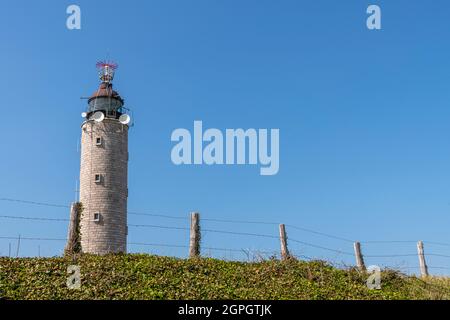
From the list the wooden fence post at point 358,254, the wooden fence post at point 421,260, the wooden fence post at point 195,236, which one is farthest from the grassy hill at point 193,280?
the wooden fence post at point 421,260

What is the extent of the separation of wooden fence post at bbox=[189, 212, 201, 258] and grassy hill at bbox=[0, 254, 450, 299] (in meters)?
2.82

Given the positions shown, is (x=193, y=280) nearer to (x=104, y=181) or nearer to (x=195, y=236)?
(x=195, y=236)

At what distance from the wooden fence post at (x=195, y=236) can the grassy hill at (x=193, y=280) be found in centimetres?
282

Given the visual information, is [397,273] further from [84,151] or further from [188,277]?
[84,151]

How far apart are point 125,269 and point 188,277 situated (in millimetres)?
2034

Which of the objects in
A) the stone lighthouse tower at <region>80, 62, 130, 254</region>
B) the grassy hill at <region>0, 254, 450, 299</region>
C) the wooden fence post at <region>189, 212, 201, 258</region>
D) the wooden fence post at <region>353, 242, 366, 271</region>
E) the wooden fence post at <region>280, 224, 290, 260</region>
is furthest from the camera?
the stone lighthouse tower at <region>80, 62, 130, 254</region>

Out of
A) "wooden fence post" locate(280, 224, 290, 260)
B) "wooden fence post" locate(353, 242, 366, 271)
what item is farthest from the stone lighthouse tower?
"wooden fence post" locate(353, 242, 366, 271)

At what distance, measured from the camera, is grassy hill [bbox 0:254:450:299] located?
1588cm

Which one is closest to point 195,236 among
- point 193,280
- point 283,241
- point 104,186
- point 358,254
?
point 283,241

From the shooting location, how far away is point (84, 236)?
30.1 meters

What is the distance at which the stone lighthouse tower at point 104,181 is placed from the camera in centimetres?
3003

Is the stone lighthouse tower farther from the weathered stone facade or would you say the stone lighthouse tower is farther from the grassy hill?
the grassy hill
